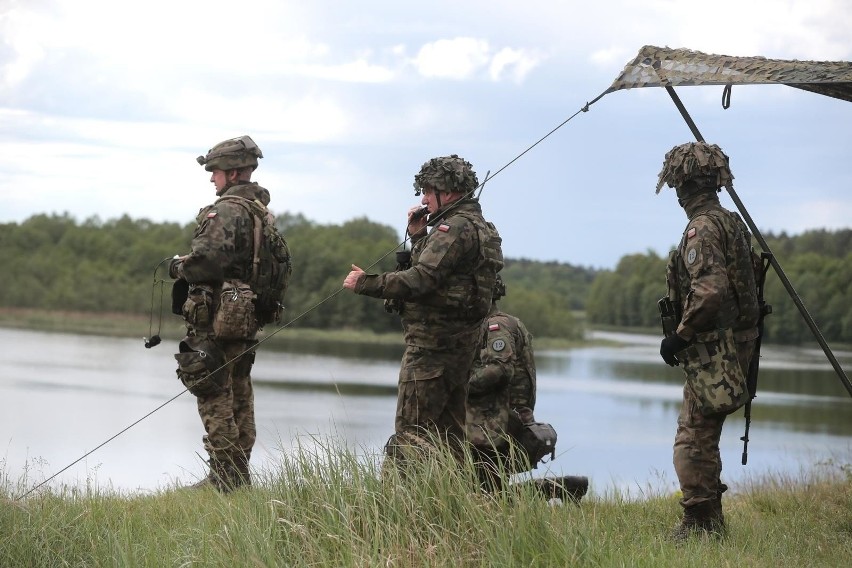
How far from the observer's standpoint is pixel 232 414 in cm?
825

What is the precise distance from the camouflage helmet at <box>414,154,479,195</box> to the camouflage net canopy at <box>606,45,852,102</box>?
0.96m

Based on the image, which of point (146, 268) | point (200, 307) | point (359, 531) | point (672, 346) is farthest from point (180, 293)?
point (146, 268)

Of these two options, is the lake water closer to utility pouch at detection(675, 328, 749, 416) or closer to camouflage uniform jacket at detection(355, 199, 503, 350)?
camouflage uniform jacket at detection(355, 199, 503, 350)

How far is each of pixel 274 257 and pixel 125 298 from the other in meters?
43.8

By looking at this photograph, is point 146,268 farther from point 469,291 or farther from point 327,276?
point 469,291

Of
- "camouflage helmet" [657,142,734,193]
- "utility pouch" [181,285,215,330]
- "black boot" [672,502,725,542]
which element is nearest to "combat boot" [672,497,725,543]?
"black boot" [672,502,725,542]

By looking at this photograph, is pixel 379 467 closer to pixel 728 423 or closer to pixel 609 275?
pixel 728 423

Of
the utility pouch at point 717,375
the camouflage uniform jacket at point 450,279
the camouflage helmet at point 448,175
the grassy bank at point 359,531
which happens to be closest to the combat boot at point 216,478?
the grassy bank at point 359,531

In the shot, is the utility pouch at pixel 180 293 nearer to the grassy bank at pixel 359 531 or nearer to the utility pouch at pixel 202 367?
the utility pouch at pixel 202 367

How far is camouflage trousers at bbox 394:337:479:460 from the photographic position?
282 inches

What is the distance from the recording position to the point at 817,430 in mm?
25453

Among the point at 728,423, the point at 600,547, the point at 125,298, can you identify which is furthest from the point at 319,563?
the point at 125,298

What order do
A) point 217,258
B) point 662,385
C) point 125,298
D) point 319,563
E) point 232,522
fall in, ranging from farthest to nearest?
point 125,298 → point 662,385 → point 217,258 → point 232,522 → point 319,563

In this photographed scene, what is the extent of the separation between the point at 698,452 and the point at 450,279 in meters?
1.67
